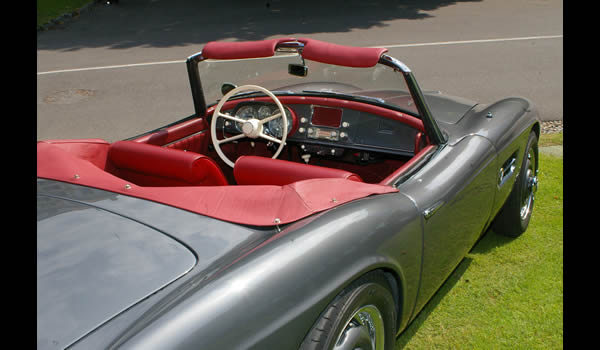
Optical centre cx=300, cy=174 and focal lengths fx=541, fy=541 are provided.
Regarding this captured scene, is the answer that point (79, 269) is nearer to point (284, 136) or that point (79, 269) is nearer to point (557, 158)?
point (284, 136)

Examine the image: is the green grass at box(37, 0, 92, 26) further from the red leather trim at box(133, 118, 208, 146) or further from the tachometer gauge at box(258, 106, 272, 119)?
the tachometer gauge at box(258, 106, 272, 119)

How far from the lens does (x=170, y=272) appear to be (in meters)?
1.82

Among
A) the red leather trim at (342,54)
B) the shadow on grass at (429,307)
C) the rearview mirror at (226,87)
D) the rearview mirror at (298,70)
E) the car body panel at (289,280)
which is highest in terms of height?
the red leather trim at (342,54)

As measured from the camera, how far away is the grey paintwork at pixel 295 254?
1.62 m

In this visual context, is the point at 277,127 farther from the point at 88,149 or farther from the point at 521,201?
the point at 521,201

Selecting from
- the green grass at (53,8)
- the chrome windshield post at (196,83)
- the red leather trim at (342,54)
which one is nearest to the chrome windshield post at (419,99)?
the red leather trim at (342,54)

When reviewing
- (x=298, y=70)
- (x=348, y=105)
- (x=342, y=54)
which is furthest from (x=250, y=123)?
(x=342, y=54)

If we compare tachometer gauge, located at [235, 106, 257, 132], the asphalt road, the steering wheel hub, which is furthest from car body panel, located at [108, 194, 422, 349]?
the asphalt road

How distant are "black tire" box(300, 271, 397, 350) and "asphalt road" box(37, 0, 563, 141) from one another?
4.89 metres

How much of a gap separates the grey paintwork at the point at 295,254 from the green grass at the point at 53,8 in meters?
13.3

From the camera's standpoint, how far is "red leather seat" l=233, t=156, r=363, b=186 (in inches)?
98.6

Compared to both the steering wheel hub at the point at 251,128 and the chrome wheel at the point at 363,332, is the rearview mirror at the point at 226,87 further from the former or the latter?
the chrome wheel at the point at 363,332
